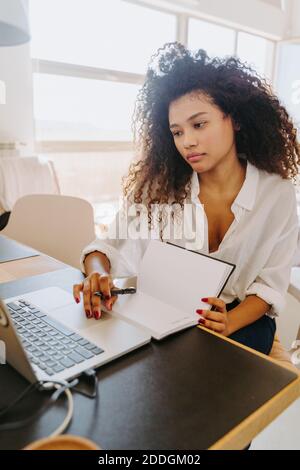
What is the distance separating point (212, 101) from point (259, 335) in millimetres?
683

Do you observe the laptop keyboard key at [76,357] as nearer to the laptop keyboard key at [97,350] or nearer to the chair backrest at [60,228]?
the laptop keyboard key at [97,350]

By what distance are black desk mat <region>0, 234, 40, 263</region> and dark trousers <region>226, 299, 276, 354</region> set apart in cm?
64

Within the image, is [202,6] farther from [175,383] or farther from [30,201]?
[175,383]

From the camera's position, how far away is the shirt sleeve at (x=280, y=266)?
104 centimetres

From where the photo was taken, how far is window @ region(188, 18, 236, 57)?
397cm

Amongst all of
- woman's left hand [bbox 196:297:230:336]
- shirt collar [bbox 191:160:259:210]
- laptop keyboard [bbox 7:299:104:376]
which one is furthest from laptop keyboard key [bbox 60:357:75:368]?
shirt collar [bbox 191:160:259:210]

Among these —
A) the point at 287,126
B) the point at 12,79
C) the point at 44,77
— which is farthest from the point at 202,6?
the point at 287,126

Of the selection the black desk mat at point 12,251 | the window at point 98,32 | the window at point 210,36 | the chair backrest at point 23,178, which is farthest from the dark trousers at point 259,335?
the window at point 210,36

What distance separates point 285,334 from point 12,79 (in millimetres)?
2519

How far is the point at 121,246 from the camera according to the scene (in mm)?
1208

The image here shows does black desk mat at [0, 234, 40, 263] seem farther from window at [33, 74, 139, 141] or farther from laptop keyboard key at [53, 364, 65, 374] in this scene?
window at [33, 74, 139, 141]

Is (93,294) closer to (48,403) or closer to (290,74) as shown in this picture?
(48,403)

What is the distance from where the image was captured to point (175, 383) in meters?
0.56

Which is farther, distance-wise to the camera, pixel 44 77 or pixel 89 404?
pixel 44 77
